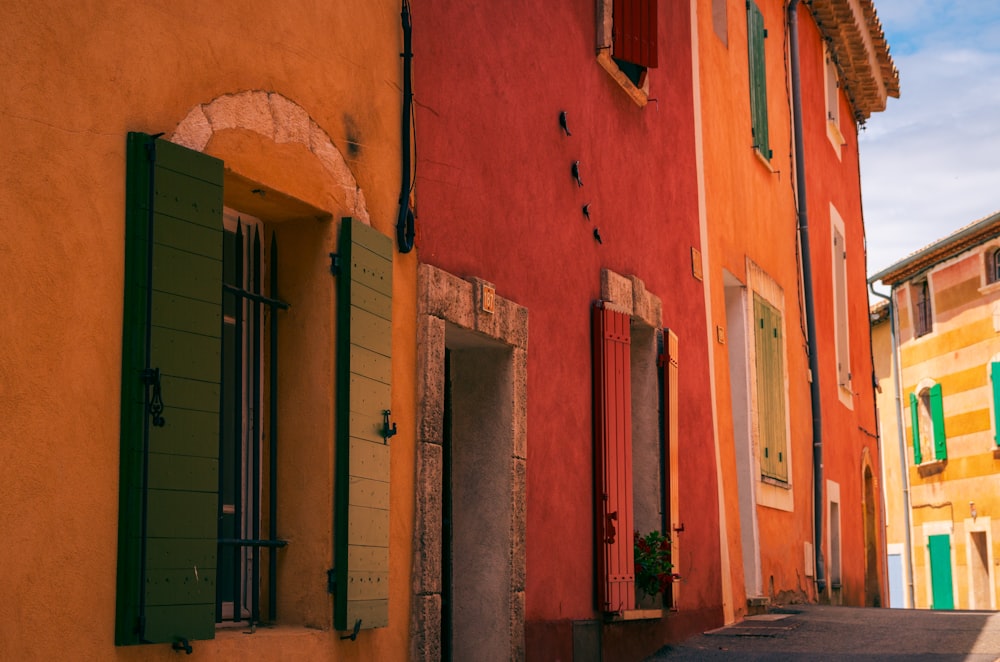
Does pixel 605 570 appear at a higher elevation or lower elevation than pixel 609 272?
lower

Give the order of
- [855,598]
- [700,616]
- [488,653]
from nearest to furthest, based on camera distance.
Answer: [488,653]
[700,616]
[855,598]

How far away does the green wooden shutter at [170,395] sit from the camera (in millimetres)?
4285

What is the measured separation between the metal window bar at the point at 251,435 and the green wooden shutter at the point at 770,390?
7.05m

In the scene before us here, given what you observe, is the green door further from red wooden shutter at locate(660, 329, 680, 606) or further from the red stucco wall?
red wooden shutter at locate(660, 329, 680, 606)

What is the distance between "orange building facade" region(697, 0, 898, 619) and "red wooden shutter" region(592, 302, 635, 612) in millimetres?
2269

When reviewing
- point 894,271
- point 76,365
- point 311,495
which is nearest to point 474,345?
point 311,495

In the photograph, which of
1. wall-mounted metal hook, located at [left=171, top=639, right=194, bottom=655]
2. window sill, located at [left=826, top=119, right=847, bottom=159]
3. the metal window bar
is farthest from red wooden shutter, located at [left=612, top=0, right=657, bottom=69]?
window sill, located at [left=826, top=119, right=847, bottom=159]

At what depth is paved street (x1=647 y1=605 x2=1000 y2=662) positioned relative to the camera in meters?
8.46

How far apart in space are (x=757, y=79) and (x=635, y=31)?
4087 mm

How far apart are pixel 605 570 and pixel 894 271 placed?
19914 millimetres

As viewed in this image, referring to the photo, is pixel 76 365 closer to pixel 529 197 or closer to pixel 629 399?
pixel 529 197

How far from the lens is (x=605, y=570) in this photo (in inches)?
320

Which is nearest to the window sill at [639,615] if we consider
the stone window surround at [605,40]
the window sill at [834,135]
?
the stone window surround at [605,40]

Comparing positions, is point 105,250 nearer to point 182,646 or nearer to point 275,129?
point 275,129
